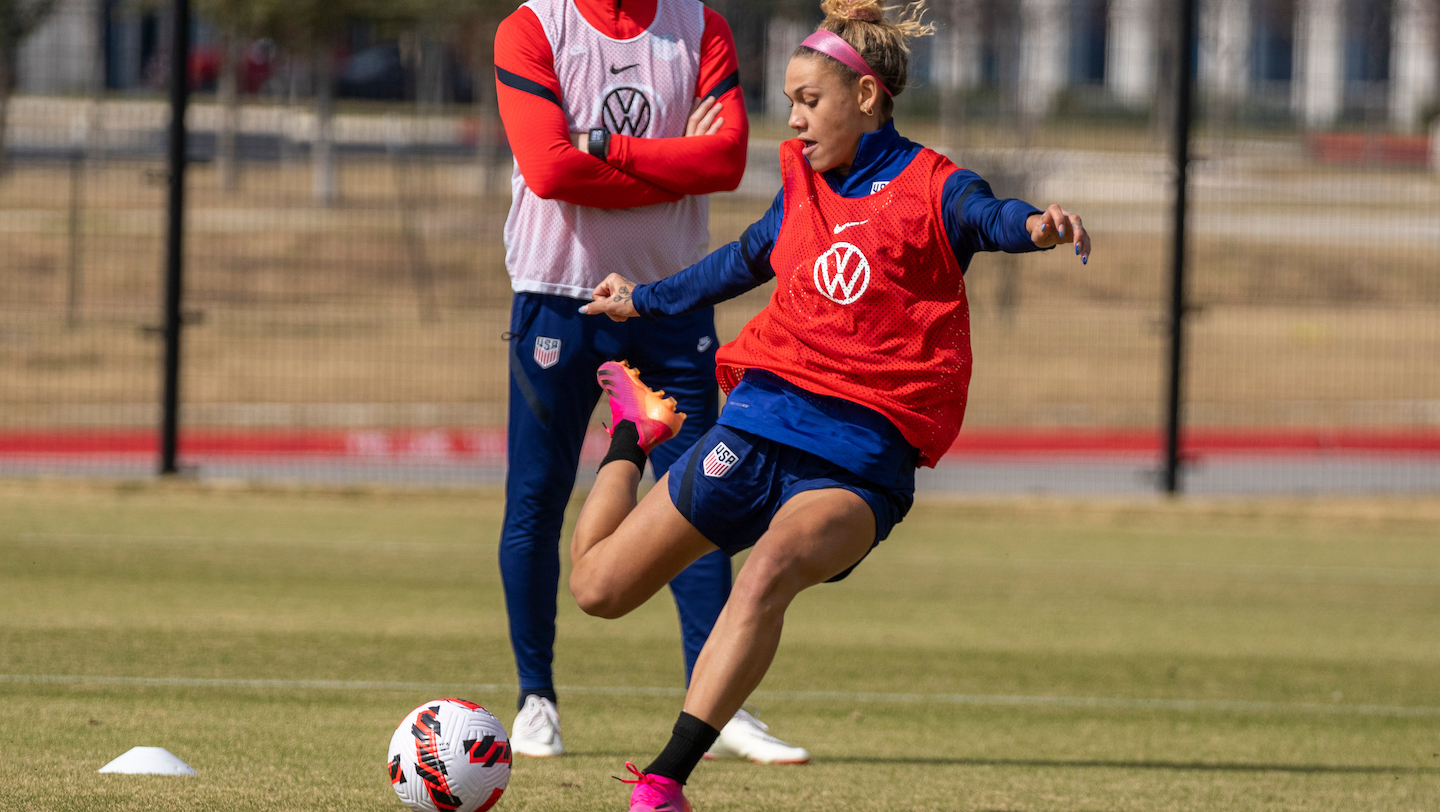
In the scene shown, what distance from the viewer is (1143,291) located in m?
16.7

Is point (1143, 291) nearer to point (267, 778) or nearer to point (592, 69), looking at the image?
point (592, 69)

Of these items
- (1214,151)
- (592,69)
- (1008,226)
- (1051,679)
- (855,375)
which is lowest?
(1051,679)

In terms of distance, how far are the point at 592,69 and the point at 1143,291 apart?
→ 12501mm

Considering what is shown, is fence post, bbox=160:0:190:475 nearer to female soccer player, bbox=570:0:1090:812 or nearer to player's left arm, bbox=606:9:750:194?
player's left arm, bbox=606:9:750:194

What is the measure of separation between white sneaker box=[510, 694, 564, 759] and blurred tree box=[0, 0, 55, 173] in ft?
29.1

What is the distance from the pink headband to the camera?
398cm

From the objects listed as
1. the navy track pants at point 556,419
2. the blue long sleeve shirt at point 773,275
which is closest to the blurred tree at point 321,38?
the navy track pants at point 556,419

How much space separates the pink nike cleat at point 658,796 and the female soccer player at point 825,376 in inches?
0.5

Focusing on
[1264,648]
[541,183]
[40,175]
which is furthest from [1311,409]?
[541,183]

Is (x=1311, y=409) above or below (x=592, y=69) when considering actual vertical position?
below

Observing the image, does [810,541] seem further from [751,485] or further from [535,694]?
[535,694]

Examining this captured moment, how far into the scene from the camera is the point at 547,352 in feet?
16.5

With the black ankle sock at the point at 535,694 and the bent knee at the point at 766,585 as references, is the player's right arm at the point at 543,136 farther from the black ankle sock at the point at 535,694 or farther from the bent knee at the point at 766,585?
the bent knee at the point at 766,585

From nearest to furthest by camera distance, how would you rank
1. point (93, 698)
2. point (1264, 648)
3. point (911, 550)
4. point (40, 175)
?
1. point (93, 698)
2. point (1264, 648)
3. point (911, 550)
4. point (40, 175)
